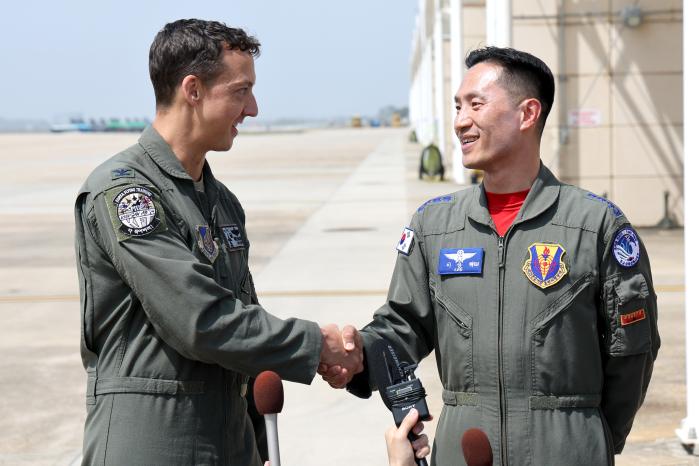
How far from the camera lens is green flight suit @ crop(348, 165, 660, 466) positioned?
301 centimetres

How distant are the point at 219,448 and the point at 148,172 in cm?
87

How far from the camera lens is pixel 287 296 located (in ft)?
36.8

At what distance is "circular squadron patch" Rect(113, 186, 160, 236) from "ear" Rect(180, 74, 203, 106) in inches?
14.3

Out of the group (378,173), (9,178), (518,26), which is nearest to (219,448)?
(518,26)

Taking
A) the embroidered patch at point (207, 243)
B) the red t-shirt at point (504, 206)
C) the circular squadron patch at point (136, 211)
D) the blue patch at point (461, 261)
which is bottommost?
the blue patch at point (461, 261)

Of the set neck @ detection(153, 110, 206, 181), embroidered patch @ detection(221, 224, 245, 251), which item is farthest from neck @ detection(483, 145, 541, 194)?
neck @ detection(153, 110, 206, 181)

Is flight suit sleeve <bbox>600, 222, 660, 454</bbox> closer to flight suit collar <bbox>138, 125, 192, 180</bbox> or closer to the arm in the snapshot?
the arm

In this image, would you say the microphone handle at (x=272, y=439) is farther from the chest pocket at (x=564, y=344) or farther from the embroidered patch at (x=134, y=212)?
the chest pocket at (x=564, y=344)

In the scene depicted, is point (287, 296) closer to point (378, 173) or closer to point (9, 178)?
point (378, 173)

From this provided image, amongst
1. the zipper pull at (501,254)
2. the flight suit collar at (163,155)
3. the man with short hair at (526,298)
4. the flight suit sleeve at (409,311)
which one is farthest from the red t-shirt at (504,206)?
the flight suit collar at (163,155)

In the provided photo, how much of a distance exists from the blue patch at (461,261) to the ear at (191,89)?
909 mm

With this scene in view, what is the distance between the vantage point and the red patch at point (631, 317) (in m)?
3.05

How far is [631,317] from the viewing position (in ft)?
10.0

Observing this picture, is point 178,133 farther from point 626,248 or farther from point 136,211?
point 626,248
